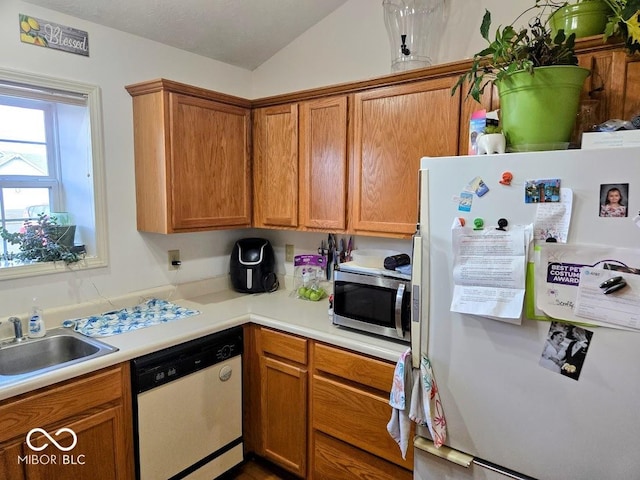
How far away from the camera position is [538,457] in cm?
127

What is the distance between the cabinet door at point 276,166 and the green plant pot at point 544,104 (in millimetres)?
1300

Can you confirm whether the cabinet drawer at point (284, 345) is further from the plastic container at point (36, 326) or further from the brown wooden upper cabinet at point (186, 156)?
the plastic container at point (36, 326)

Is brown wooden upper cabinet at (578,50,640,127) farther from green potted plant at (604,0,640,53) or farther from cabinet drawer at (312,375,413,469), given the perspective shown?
cabinet drawer at (312,375,413,469)

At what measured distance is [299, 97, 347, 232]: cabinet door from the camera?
220cm

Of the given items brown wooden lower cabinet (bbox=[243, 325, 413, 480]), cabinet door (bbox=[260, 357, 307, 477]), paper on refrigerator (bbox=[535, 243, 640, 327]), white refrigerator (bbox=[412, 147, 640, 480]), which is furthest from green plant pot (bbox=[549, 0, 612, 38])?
cabinet door (bbox=[260, 357, 307, 477])

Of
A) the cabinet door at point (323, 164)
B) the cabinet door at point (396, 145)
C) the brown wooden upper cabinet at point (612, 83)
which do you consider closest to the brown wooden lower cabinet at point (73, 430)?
the cabinet door at point (323, 164)

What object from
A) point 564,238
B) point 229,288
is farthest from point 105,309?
point 564,238

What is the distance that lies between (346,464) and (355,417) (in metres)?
0.26

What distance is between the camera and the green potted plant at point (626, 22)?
3.89 ft

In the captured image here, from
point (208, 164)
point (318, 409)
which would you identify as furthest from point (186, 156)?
point (318, 409)

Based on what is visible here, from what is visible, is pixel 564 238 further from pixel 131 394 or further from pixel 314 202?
pixel 131 394

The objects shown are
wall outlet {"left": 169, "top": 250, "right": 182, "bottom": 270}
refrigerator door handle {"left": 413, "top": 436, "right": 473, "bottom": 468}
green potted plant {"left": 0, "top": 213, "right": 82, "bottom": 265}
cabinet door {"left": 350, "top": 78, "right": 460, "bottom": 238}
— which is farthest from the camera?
wall outlet {"left": 169, "top": 250, "right": 182, "bottom": 270}

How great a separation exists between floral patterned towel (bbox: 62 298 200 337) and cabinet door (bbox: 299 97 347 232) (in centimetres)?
86

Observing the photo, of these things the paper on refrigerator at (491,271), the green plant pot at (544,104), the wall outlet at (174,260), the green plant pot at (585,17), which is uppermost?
the green plant pot at (585,17)
